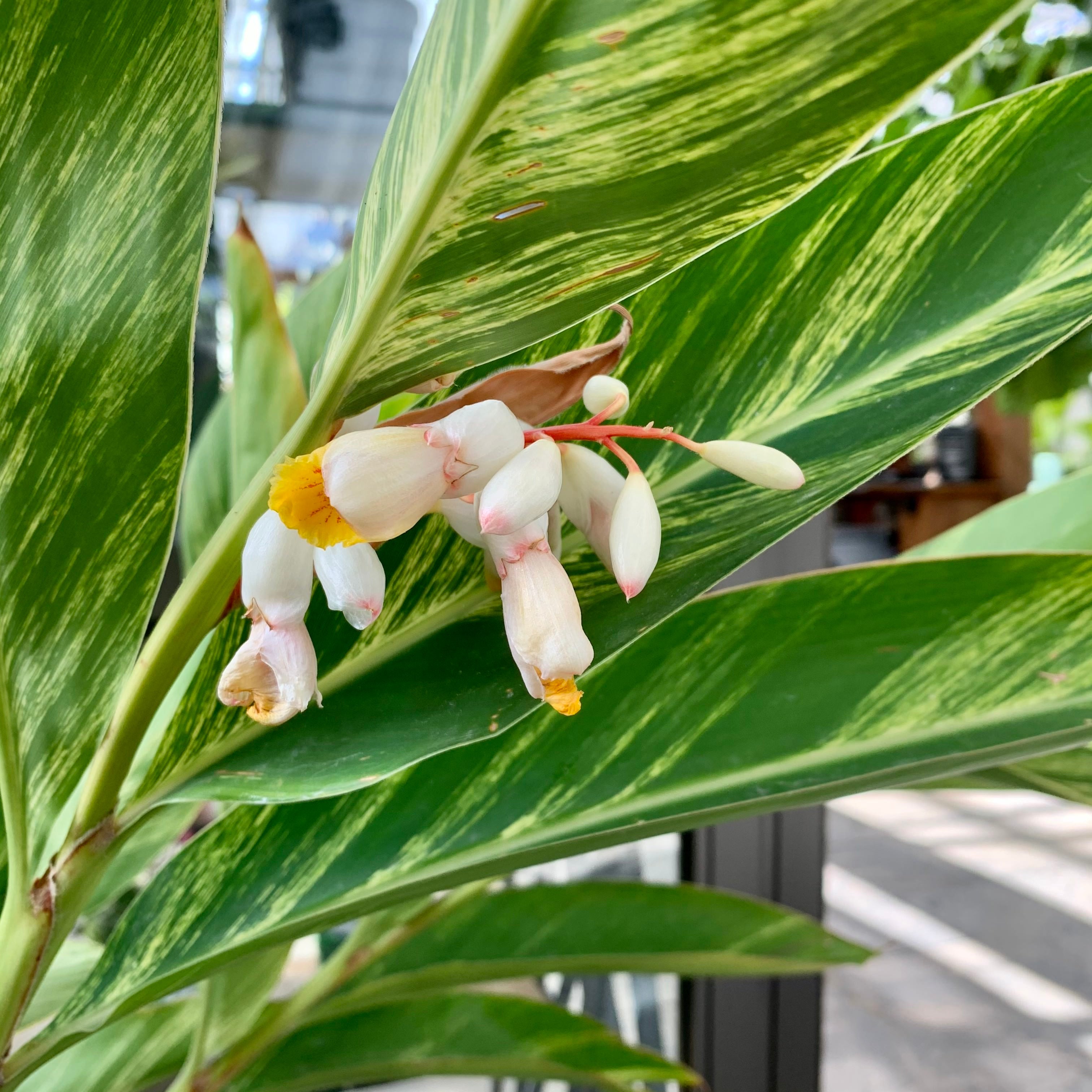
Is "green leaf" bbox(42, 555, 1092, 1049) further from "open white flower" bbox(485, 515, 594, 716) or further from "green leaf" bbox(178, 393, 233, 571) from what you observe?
"green leaf" bbox(178, 393, 233, 571)

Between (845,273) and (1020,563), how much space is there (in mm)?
99

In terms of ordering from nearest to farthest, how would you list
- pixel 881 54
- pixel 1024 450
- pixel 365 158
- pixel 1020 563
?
pixel 881 54 < pixel 1020 563 < pixel 1024 450 < pixel 365 158

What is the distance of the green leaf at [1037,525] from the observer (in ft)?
1.35

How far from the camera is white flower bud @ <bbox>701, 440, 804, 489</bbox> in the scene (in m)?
0.22

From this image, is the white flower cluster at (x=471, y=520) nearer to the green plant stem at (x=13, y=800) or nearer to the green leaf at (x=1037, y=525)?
the green plant stem at (x=13, y=800)

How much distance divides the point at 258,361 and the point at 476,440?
0.70 feet

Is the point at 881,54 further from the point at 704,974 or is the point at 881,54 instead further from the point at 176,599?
the point at 704,974

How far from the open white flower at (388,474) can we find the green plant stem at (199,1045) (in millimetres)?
284

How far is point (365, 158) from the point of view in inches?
41.5

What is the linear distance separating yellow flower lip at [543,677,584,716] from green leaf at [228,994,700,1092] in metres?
0.40

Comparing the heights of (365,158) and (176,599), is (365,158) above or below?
above

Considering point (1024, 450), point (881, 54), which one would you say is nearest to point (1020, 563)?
point (881, 54)

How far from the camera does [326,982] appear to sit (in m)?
0.48

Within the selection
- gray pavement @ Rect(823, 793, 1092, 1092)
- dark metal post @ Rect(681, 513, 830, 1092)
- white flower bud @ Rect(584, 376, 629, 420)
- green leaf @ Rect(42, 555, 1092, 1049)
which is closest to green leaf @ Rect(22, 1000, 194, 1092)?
green leaf @ Rect(42, 555, 1092, 1049)
